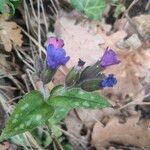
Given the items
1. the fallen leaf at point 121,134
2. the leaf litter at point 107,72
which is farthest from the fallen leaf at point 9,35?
the fallen leaf at point 121,134

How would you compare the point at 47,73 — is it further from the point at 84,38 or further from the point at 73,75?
the point at 84,38

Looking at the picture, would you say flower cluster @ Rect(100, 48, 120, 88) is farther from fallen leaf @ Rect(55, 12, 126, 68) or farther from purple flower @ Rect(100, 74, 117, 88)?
fallen leaf @ Rect(55, 12, 126, 68)

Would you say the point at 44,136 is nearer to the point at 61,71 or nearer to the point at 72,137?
the point at 72,137

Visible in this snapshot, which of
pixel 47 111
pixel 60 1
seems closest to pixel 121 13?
pixel 60 1

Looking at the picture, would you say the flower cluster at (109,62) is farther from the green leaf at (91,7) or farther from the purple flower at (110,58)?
the green leaf at (91,7)

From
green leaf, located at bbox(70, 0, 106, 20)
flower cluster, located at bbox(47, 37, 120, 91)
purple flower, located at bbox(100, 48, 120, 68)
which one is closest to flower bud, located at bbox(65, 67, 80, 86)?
flower cluster, located at bbox(47, 37, 120, 91)

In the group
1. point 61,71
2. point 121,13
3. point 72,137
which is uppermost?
point 121,13

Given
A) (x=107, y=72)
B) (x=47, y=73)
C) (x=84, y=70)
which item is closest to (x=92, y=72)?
(x=84, y=70)
